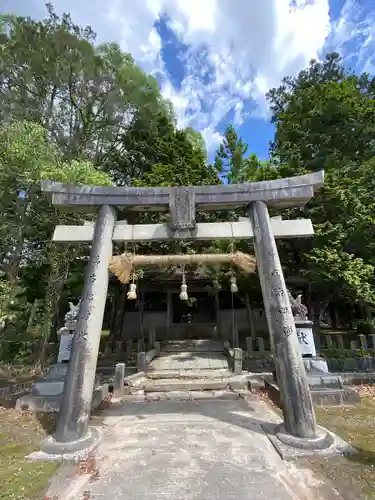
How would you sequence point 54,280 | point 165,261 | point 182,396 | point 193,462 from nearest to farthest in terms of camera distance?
point 193,462, point 165,261, point 182,396, point 54,280

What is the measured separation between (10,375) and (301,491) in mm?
13862

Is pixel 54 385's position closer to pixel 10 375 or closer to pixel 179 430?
pixel 179 430

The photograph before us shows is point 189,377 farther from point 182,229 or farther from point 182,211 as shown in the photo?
point 182,211

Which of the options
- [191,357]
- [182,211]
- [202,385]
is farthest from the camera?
[191,357]

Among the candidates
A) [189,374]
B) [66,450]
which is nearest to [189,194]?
[66,450]

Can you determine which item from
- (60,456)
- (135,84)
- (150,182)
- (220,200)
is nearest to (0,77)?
(135,84)

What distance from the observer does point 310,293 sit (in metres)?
17.4

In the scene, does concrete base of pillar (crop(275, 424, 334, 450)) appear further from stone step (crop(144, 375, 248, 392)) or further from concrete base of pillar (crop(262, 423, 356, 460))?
stone step (crop(144, 375, 248, 392))

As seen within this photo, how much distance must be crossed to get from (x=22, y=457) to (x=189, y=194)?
5.81 meters

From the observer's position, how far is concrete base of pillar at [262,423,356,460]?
15.0 feet

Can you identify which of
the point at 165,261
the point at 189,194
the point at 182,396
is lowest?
the point at 182,396

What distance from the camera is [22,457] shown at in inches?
194

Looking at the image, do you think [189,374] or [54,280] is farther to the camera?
[54,280]

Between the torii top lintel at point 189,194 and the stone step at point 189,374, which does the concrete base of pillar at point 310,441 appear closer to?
the torii top lintel at point 189,194
